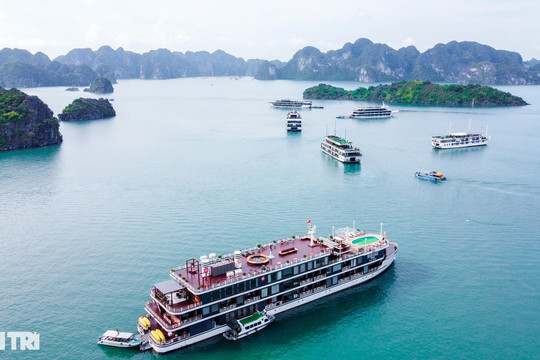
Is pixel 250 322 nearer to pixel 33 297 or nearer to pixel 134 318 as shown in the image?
pixel 134 318

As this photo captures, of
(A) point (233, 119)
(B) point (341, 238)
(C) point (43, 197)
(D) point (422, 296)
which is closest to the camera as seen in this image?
(D) point (422, 296)

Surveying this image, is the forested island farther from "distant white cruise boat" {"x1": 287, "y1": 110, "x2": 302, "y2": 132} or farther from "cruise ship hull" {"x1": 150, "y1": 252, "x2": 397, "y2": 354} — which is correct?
"cruise ship hull" {"x1": 150, "y1": 252, "x2": 397, "y2": 354}

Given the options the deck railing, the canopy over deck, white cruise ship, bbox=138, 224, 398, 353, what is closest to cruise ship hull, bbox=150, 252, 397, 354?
white cruise ship, bbox=138, 224, 398, 353

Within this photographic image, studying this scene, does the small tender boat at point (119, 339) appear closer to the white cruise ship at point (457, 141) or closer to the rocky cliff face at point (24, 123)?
the rocky cliff face at point (24, 123)

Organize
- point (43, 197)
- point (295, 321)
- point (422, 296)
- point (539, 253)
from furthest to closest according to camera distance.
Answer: point (43, 197), point (539, 253), point (422, 296), point (295, 321)

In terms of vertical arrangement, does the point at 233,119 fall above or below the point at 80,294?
above

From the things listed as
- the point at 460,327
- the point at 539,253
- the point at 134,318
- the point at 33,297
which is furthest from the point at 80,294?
the point at 539,253

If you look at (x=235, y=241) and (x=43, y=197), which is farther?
(x=43, y=197)

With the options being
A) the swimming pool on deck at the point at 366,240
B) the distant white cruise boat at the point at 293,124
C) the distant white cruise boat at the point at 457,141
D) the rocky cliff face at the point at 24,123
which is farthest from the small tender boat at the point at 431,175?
the rocky cliff face at the point at 24,123
